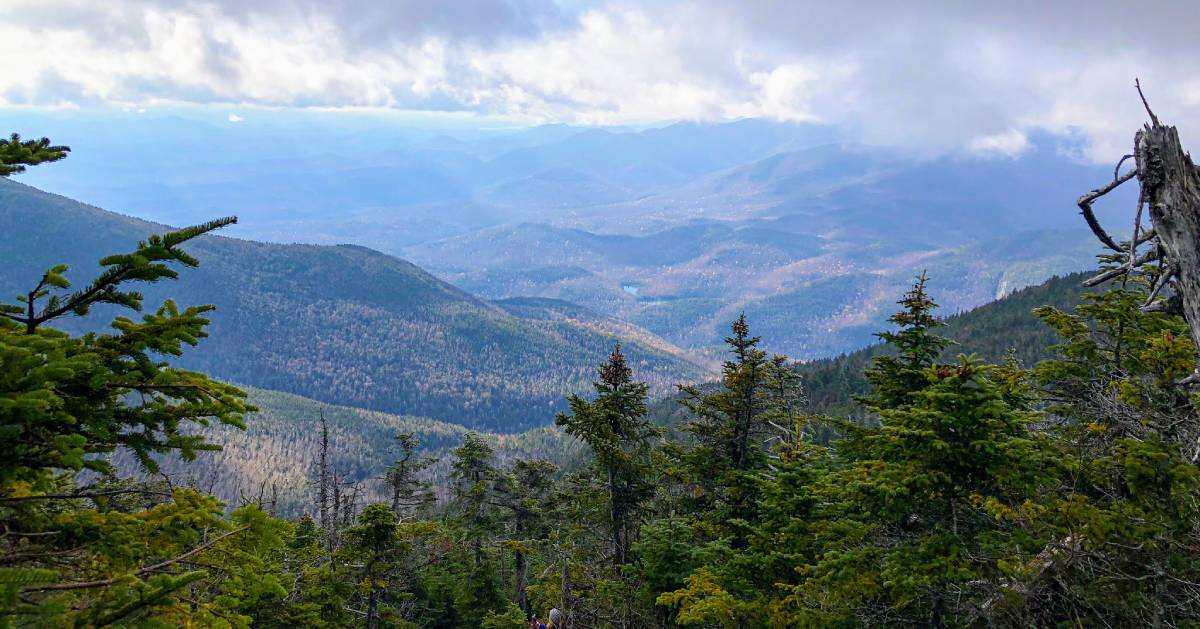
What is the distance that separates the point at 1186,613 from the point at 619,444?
12.8 m

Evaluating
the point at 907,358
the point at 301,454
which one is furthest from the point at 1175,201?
the point at 301,454

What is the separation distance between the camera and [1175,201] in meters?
5.57

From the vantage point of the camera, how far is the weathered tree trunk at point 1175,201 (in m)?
5.41

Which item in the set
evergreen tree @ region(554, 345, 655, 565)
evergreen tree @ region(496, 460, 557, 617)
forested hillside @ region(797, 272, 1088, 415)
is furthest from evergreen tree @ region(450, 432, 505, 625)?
forested hillside @ region(797, 272, 1088, 415)

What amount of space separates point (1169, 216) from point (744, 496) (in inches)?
569

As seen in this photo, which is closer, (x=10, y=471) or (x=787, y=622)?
(x=10, y=471)

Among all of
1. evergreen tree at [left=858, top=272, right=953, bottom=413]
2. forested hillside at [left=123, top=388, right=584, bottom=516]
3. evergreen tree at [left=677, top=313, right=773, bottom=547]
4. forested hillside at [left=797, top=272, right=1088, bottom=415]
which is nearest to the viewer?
evergreen tree at [left=858, top=272, right=953, bottom=413]

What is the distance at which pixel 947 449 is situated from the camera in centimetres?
1023

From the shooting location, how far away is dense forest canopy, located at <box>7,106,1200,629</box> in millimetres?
5215

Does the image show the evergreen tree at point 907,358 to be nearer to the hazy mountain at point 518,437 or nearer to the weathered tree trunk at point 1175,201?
the weathered tree trunk at point 1175,201

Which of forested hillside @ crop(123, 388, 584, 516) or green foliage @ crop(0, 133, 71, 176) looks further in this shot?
forested hillside @ crop(123, 388, 584, 516)

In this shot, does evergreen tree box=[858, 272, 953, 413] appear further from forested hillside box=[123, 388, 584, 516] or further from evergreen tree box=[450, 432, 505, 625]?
forested hillside box=[123, 388, 584, 516]

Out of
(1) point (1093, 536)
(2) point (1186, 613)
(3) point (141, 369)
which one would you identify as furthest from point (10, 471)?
(2) point (1186, 613)

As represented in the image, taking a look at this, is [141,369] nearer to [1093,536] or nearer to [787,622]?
[787,622]
